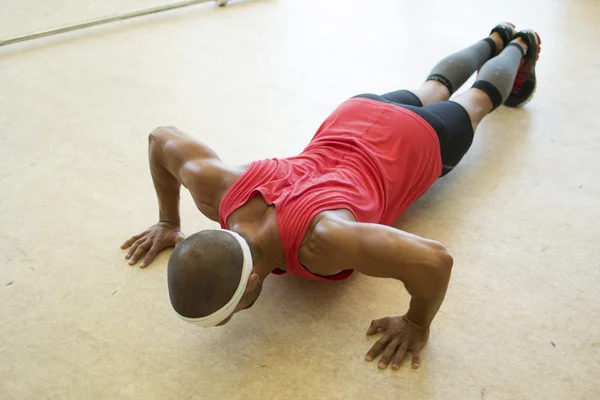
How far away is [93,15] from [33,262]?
1.80 meters

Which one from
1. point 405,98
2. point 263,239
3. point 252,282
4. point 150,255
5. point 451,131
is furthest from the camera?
point 405,98

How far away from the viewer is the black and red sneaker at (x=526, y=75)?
212cm

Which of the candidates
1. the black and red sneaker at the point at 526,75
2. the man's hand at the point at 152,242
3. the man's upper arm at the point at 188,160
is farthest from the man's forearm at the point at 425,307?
the black and red sneaker at the point at 526,75

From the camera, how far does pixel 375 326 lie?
1385 mm

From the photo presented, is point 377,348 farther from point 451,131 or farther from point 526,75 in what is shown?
point 526,75

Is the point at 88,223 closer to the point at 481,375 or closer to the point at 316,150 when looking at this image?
the point at 316,150

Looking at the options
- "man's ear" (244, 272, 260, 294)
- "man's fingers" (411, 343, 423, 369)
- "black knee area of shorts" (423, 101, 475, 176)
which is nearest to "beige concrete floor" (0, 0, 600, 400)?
"man's fingers" (411, 343, 423, 369)

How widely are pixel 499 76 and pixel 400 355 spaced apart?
1.06 metres

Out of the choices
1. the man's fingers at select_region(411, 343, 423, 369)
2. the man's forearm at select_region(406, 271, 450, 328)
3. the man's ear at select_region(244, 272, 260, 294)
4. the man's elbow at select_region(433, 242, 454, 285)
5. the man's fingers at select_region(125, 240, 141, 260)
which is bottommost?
the man's fingers at select_region(125, 240, 141, 260)

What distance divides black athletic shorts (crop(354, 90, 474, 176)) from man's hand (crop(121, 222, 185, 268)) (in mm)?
654

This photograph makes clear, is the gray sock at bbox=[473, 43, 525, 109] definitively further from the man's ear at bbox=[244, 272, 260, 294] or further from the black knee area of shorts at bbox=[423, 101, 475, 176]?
the man's ear at bbox=[244, 272, 260, 294]

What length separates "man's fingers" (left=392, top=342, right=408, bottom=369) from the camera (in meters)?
1.31

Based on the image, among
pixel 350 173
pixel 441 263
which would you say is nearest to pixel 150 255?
pixel 350 173

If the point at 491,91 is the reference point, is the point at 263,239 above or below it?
below
